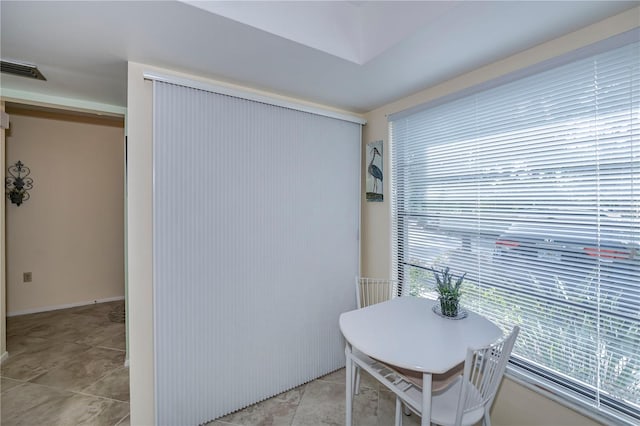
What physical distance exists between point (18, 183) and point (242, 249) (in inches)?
141

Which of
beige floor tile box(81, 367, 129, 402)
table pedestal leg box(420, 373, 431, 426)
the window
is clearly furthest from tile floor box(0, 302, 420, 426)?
the window

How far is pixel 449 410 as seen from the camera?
1.36 metres

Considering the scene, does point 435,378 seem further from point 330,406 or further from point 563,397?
point 330,406

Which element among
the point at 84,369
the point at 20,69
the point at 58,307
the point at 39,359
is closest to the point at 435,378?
the point at 84,369

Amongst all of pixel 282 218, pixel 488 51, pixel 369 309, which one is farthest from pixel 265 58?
pixel 369 309

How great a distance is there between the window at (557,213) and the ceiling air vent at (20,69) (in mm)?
2871

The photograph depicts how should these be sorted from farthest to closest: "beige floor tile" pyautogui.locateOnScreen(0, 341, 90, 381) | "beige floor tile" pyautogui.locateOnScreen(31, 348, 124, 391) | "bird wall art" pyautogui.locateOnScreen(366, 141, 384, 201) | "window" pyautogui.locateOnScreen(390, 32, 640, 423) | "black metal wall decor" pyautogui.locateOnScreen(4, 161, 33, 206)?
"black metal wall decor" pyautogui.locateOnScreen(4, 161, 33, 206) < "bird wall art" pyautogui.locateOnScreen(366, 141, 384, 201) < "beige floor tile" pyautogui.locateOnScreen(0, 341, 90, 381) < "beige floor tile" pyautogui.locateOnScreen(31, 348, 124, 391) < "window" pyautogui.locateOnScreen(390, 32, 640, 423)

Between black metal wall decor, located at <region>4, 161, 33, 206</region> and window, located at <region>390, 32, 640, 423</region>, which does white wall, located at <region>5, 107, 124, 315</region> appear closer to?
black metal wall decor, located at <region>4, 161, 33, 206</region>

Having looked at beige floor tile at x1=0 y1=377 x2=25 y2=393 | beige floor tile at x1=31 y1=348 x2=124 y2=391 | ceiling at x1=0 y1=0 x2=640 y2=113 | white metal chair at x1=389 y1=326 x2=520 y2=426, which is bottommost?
beige floor tile at x1=31 y1=348 x2=124 y2=391

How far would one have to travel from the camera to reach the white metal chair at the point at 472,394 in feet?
4.11

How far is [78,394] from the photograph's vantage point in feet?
6.99

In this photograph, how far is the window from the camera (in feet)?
4.33

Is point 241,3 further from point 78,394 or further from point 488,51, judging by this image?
point 78,394

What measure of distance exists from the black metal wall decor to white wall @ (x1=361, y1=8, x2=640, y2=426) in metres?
4.42
